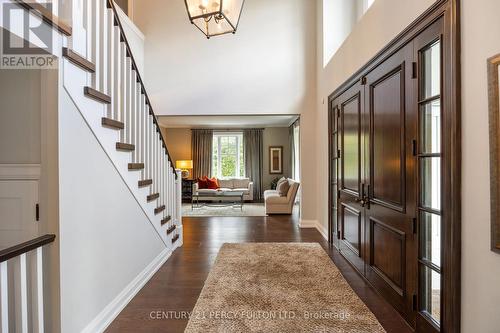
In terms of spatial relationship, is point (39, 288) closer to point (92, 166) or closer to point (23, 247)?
point (23, 247)

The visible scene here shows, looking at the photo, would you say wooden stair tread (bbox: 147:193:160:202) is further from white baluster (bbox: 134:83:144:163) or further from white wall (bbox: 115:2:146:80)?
white wall (bbox: 115:2:146:80)

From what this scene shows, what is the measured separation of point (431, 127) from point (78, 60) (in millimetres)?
2434

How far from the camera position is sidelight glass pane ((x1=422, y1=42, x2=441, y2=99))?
1.88 m

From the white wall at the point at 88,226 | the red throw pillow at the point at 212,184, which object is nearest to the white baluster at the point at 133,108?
the white wall at the point at 88,226

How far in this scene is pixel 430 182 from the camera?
6.51ft

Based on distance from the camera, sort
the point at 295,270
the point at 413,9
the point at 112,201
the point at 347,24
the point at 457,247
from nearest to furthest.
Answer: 1. the point at 457,247
2. the point at 413,9
3. the point at 112,201
4. the point at 295,270
5. the point at 347,24

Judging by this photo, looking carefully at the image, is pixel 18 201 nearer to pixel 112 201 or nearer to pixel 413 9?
pixel 112 201

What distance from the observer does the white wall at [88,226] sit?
1.77 meters

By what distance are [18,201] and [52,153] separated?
43cm

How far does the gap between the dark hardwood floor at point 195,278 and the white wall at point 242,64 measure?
105cm

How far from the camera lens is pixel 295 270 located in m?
3.30

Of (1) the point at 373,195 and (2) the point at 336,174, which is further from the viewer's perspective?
(2) the point at 336,174

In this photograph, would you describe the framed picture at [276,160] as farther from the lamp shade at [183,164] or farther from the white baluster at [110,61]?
the white baluster at [110,61]

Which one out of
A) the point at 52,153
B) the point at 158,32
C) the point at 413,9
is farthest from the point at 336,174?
the point at 158,32
